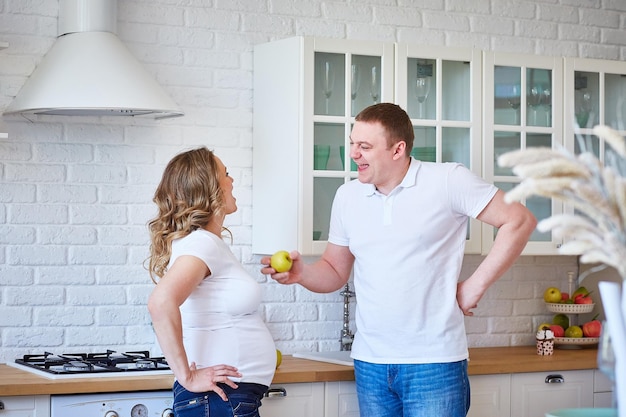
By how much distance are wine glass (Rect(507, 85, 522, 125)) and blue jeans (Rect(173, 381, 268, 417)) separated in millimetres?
1782

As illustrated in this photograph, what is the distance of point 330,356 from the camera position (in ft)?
12.5

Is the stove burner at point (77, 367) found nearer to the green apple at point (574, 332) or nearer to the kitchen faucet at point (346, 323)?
the kitchen faucet at point (346, 323)

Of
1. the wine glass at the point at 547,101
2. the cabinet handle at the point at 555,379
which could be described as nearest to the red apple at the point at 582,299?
the cabinet handle at the point at 555,379

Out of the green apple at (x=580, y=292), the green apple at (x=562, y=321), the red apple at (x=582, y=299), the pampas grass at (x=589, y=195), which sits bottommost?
the green apple at (x=562, y=321)

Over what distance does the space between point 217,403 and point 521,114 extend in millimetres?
1912

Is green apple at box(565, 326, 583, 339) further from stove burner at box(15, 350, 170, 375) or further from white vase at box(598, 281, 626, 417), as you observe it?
white vase at box(598, 281, 626, 417)

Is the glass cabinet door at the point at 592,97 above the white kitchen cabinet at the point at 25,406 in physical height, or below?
above

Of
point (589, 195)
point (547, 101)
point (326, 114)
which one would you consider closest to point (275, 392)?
point (326, 114)

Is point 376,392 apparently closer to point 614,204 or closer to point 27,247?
point 27,247

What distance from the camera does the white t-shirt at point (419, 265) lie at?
126 inches

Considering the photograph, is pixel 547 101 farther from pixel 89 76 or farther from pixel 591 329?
pixel 89 76

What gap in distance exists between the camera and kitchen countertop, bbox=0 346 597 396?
3.10 m

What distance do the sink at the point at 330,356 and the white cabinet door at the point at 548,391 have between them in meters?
0.66

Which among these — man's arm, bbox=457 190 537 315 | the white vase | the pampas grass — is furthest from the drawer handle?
the pampas grass
